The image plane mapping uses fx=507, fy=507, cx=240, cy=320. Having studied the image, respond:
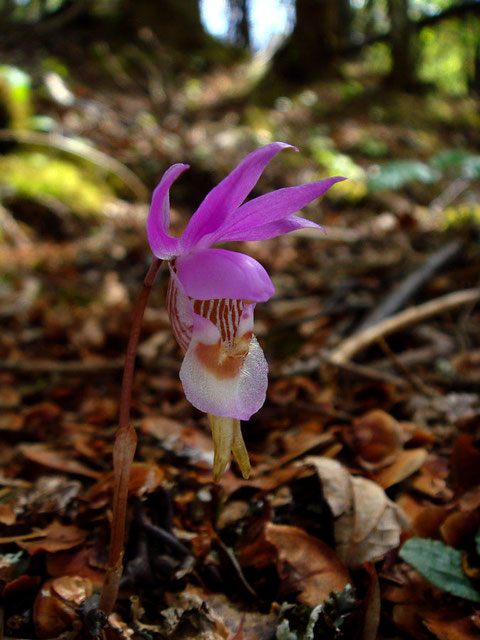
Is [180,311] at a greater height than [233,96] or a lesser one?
lesser

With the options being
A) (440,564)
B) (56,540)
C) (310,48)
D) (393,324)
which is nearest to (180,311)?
(56,540)

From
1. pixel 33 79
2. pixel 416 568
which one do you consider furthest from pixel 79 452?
pixel 33 79

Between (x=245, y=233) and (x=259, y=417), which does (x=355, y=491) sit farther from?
(x=245, y=233)

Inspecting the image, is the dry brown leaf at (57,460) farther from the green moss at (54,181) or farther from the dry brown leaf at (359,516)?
the green moss at (54,181)

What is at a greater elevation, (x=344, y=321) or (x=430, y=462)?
(x=344, y=321)

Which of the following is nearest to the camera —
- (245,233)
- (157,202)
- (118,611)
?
(157,202)

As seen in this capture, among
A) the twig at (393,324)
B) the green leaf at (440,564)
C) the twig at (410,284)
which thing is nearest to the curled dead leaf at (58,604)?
the green leaf at (440,564)

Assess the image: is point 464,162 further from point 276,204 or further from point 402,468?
point 276,204
